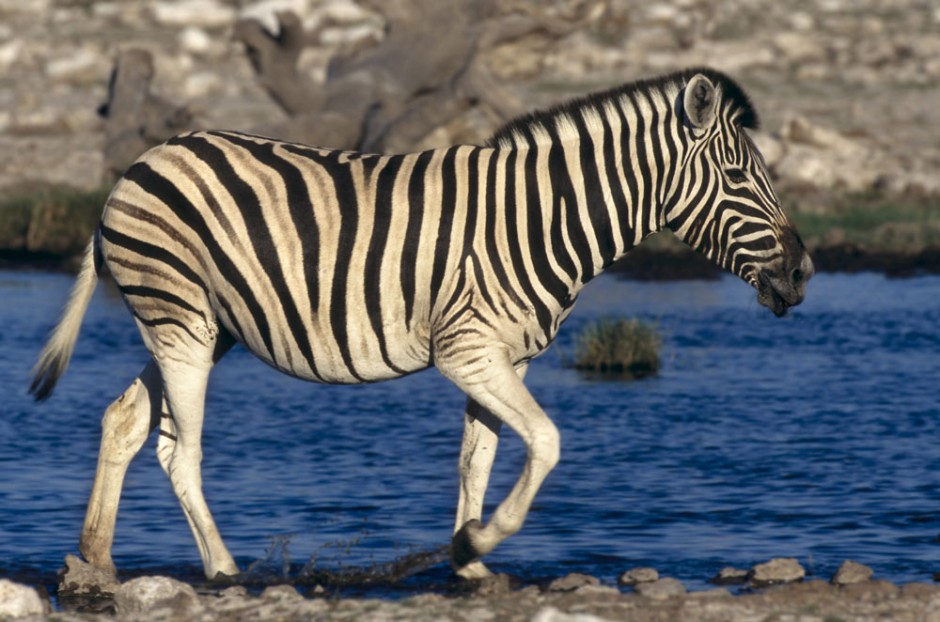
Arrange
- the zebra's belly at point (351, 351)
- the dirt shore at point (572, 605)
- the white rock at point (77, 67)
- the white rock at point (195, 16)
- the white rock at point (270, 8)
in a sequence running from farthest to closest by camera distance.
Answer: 1. the white rock at point (195, 16)
2. the white rock at point (270, 8)
3. the white rock at point (77, 67)
4. the zebra's belly at point (351, 351)
5. the dirt shore at point (572, 605)

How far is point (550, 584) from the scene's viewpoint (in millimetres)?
7645

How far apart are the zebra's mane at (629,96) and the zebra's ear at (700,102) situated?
0.10 m

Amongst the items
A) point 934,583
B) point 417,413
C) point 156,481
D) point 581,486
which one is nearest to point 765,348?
point 417,413

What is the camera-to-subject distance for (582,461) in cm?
1103

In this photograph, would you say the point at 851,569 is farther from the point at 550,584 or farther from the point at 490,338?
the point at 490,338

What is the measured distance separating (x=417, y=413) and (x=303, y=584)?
16.3 ft

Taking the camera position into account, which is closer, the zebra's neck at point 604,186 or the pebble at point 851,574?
the pebble at point 851,574

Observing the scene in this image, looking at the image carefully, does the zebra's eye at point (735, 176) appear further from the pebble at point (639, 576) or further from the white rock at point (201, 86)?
the white rock at point (201, 86)

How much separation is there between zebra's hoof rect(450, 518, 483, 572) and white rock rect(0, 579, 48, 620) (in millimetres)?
1822

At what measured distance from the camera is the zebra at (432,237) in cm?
758

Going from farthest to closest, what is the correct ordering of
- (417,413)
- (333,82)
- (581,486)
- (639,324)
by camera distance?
(333,82) → (639,324) → (417,413) → (581,486)

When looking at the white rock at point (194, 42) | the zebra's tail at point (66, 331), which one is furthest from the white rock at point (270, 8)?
the zebra's tail at point (66, 331)

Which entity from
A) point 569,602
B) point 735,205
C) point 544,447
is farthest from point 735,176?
point 569,602

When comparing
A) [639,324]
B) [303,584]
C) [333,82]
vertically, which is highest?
[333,82]
